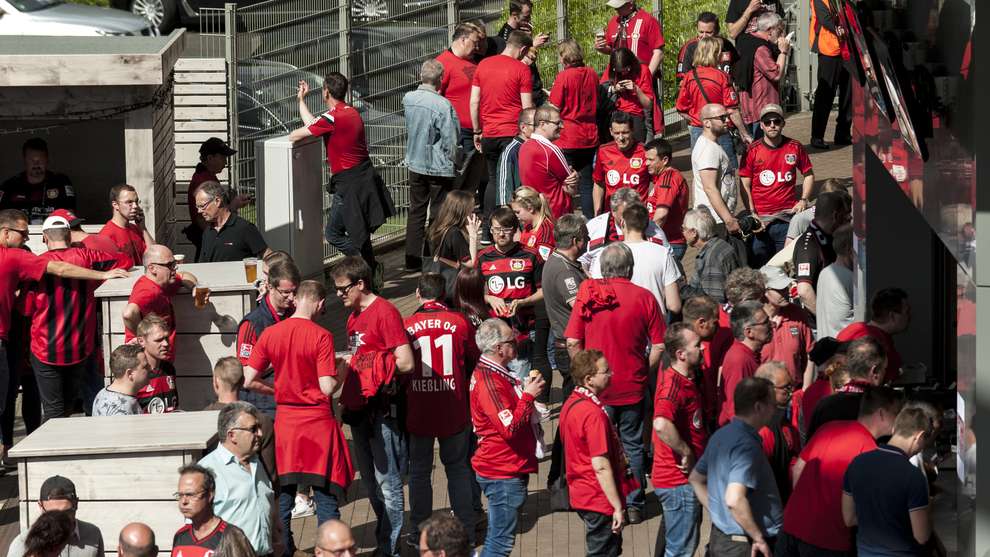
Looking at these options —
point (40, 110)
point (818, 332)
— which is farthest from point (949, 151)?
point (40, 110)

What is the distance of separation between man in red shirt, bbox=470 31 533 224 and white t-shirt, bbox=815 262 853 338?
4.75m

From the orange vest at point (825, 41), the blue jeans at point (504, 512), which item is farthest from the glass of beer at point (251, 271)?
the orange vest at point (825, 41)

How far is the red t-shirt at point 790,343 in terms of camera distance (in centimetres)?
926

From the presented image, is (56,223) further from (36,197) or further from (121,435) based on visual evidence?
(121,435)

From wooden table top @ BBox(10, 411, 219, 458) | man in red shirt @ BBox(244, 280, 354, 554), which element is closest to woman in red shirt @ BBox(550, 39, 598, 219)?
man in red shirt @ BBox(244, 280, 354, 554)

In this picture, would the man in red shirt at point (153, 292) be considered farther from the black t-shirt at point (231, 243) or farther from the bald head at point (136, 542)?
the bald head at point (136, 542)

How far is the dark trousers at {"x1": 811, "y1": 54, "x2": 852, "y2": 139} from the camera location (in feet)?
60.1

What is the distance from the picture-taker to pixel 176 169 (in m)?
15.2

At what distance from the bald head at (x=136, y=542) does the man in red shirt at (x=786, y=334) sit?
13.4ft

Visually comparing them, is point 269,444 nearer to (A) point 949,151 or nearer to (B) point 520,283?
(B) point 520,283

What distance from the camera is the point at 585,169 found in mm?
14828

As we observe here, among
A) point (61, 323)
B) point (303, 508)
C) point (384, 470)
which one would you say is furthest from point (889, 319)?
point (61, 323)

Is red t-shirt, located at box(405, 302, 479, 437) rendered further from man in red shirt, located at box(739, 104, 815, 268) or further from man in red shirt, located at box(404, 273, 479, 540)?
man in red shirt, located at box(739, 104, 815, 268)

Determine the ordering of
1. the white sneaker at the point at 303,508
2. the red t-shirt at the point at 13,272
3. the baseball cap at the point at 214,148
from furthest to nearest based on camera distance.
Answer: the baseball cap at the point at 214,148 < the red t-shirt at the point at 13,272 < the white sneaker at the point at 303,508
